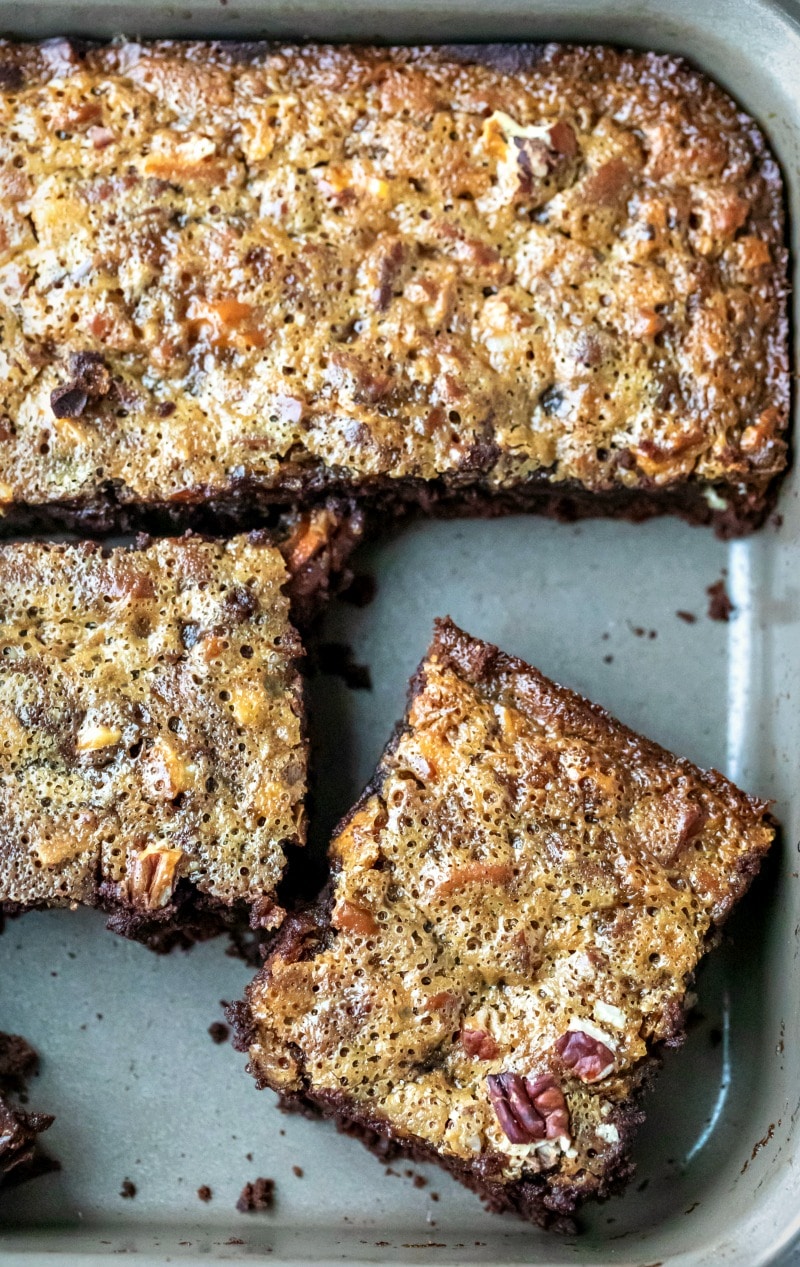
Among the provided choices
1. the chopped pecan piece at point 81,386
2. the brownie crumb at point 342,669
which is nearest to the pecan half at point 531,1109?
the brownie crumb at point 342,669

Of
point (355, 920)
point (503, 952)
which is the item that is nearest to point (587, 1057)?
point (503, 952)

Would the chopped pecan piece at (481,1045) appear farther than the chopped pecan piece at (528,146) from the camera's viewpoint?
No

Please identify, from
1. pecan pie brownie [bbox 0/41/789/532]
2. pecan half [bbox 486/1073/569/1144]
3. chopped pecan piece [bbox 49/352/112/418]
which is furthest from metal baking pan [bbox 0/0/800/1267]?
chopped pecan piece [bbox 49/352/112/418]

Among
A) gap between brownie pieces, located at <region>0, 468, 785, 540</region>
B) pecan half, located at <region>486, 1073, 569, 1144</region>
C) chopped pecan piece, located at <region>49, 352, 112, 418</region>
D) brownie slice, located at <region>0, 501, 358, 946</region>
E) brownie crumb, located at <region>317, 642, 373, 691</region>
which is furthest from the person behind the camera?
brownie crumb, located at <region>317, 642, 373, 691</region>

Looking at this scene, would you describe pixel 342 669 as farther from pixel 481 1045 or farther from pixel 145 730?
pixel 481 1045

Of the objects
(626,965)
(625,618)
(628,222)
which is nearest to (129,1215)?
(626,965)

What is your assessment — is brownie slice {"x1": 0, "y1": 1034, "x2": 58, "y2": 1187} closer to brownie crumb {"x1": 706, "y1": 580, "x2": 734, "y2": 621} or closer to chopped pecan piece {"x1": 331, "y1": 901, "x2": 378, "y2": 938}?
chopped pecan piece {"x1": 331, "y1": 901, "x2": 378, "y2": 938}

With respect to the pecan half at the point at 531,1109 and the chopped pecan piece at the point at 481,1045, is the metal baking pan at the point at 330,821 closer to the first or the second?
the pecan half at the point at 531,1109
